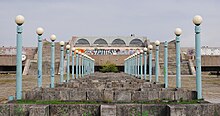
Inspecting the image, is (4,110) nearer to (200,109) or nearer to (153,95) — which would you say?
(200,109)

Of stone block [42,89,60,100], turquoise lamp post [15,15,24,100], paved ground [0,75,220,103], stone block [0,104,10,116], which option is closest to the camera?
stone block [0,104,10,116]

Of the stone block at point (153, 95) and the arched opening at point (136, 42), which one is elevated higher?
the arched opening at point (136, 42)

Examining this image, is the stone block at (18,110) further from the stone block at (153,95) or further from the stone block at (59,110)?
the stone block at (153,95)

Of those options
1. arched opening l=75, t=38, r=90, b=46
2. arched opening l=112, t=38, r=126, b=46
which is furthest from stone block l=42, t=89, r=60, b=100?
arched opening l=112, t=38, r=126, b=46

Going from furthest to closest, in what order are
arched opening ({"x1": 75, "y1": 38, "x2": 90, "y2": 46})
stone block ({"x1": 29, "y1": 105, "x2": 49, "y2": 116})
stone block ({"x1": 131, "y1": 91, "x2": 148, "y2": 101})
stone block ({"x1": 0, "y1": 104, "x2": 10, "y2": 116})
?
arched opening ({"x1": 75, "y1": 38, "x2": 90, "y2": 46}), stone block ({"x1": 131, "y1": 91, "x2": 148, "y2": 101}), stone block ({"x1": 0, "y1": 104, "x2": 10, "y2": 116}), stone block ({"x1": 29, "y1": 105, "x2": 49, "y2": 116})

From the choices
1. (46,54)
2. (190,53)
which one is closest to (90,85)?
(46,54)

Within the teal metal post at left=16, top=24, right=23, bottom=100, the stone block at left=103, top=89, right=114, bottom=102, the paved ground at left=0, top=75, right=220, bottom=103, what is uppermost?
the teal metal post at left=16, top=24, right=23, bottom=100

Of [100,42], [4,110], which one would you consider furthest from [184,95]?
[100,42]

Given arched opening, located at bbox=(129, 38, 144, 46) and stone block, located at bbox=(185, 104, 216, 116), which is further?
arched opening, located at bbox=(129, 38, 144, 46)

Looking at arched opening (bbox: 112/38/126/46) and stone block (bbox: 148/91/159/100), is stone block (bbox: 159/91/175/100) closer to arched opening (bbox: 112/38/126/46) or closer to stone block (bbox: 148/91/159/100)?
stone block (bbox: 148/91/159/100)

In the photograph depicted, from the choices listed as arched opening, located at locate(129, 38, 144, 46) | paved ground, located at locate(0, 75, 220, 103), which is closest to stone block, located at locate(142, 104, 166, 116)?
paved ground, located at locate(0, 75, 220, 103)

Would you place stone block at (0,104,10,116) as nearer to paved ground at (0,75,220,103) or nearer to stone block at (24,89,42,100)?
stone block at (24,89,42,100)

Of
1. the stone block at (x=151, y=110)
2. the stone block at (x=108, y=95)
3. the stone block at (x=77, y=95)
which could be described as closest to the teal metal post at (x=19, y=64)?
the stone block at (x=77, y=95)

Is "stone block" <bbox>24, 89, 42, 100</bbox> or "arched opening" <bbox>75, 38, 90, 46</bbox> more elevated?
"arched opening" <bbox>75, 38, 90, 46</bbox>
